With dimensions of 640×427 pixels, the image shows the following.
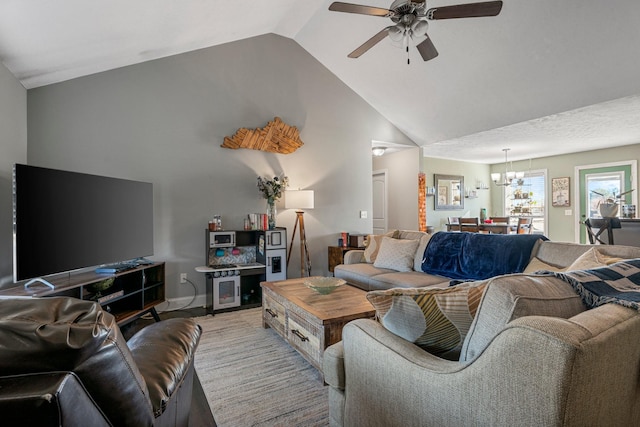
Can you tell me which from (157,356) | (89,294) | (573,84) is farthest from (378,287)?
(573,84)

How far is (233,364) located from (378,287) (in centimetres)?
159

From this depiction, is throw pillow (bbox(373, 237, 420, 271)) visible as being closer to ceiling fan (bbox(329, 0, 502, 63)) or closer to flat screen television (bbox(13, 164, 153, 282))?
ceiling fan (bbox(329, 0, 502, 63))

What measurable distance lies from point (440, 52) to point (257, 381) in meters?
4.09

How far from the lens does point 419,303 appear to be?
1170mm

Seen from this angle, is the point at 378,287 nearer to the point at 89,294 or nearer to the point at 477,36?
the point at 89,294

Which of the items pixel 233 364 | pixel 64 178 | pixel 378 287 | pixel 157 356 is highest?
pixel 64 178

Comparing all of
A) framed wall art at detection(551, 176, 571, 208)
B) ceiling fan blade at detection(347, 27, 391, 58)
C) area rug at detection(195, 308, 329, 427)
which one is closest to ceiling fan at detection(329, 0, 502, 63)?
ceiling fan blade at detection(347, 27, 391, 58)

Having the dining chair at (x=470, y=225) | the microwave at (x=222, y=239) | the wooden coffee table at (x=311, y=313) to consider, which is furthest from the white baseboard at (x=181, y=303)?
the dining chair at (x=470, y=225)

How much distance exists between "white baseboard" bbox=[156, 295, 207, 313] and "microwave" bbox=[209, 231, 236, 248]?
744mm

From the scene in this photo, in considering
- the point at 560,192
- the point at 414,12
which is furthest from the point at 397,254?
the point at 560,192

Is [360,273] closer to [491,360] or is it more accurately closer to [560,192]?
[491,360]

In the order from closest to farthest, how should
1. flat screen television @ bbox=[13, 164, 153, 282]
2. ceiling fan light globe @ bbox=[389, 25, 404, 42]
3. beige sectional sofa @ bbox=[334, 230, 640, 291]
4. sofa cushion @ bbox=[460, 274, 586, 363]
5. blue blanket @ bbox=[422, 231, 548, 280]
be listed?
sofa cushion @ bbox=[460, 274, 586, 363] < flat screen television @ bbox=[13, 164, 153, 282] < beige sectional sofa @ bbox=[334, 230, 640, 291] < ceiling fan light globe @ bbox=[389, 25, 404, 42] < blue blanket @ bbox=[422, 231, 548, 280]

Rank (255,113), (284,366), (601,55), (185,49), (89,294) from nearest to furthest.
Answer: (284,366), (89,294), (601,55), (185,49), (255,113)

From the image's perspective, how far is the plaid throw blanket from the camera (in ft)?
3.19
